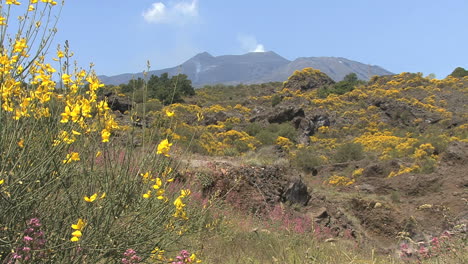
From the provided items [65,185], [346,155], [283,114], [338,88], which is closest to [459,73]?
[338,88]

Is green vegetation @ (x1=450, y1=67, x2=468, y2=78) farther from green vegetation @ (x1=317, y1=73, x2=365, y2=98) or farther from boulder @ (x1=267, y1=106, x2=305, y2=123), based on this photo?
boulder @ (x1=267, y1=106, x2=305, y2=123)

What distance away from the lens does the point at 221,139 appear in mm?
20922

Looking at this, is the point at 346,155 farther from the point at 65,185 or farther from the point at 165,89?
the point at 65,185

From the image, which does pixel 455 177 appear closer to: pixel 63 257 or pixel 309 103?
pixel 63 257

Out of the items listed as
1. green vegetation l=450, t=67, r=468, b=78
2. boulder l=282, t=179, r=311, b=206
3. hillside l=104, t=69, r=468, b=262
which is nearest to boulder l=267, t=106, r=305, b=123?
hillside l=104, t=69, r=468, b=262

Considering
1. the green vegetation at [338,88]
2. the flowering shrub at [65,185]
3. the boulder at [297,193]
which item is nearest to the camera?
the flowering shrub at [65,185]

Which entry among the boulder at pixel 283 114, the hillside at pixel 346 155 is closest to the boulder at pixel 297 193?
the hillside at pixel 346 155

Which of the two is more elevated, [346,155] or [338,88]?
[338,88]

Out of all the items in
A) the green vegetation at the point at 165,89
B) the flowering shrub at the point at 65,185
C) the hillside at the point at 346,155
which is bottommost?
the hillside at the point at 346,155

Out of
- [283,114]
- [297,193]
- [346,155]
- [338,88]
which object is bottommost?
[346,155]

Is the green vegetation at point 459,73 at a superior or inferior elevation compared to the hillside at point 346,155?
superior

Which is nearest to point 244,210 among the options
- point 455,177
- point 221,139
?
point 455,177

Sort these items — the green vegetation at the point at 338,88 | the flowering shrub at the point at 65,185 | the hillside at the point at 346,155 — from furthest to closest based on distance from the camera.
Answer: the green vegetation at the point at 338,88
the hillside at the point at 346,155
the flowering shrub at the point at 65,185

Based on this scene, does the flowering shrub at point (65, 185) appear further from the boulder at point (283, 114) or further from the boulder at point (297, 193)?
the boulder at point (283, 114)
